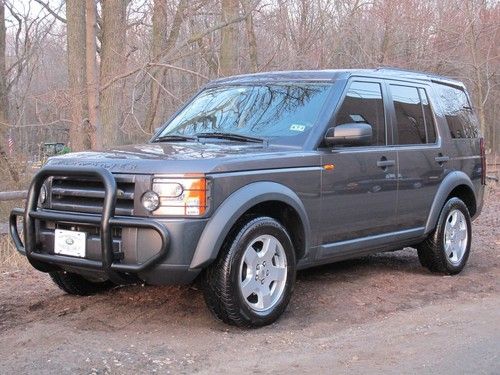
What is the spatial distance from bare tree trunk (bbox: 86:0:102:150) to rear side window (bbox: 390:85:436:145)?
26.8 feet

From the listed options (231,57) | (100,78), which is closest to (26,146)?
(100,78)

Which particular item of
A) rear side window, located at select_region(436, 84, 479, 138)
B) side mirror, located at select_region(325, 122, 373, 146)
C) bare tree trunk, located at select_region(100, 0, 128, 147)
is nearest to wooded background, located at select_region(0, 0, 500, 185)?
bare tree trunk, located at select_region(100, 0, 128, 147)

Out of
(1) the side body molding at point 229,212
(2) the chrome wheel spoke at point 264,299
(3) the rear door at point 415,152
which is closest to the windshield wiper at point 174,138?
(1) the side body molding at point 229,212

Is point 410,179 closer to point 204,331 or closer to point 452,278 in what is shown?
point 452,278

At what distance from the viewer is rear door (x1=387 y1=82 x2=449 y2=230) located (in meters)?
6.55

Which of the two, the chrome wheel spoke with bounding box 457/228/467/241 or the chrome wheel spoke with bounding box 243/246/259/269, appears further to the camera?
the chrome wheel spoke with bounding box 457/228/467/241

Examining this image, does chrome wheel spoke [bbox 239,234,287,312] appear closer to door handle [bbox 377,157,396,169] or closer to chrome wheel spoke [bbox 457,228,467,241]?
door handle [bbox 377,157,396,169]

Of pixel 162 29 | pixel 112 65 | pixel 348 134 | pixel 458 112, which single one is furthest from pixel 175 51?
pixel 348 134

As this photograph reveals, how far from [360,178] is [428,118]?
5.26ft

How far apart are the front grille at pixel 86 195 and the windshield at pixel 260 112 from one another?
137cm

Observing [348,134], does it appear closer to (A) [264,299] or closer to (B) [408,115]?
(A) [264,299]

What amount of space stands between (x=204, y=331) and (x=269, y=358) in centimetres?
65

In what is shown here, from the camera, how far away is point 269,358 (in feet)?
14.5

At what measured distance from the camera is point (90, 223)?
15.5 feet
